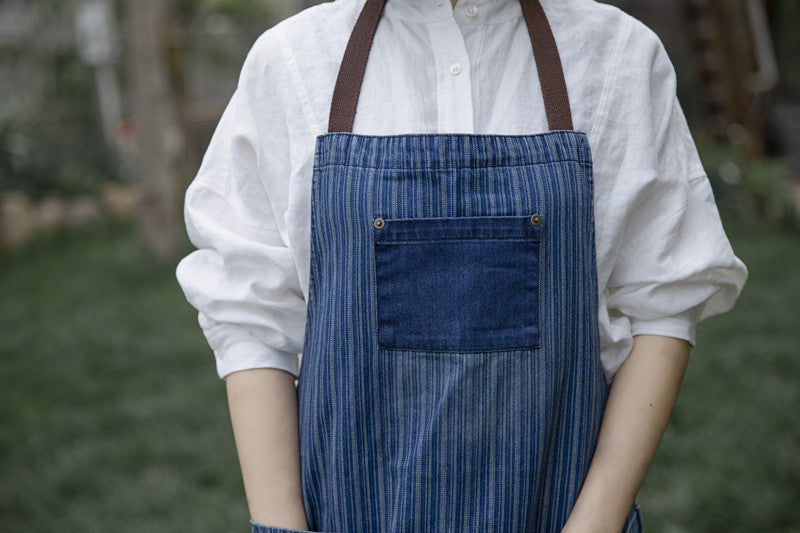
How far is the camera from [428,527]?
1124mm

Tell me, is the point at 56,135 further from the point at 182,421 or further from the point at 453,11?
the point at 453,11

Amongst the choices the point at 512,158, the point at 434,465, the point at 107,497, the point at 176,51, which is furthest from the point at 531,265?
the point at 176,51

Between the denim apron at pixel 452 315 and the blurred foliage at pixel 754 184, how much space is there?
483cm

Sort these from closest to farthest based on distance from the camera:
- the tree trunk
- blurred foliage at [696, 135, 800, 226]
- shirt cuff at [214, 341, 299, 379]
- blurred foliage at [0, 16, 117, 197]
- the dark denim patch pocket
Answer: the dark denim patch pocket
shirt cuff at [214, 341, 299, 379]
blurred foliage at [696, 135, 800, 226]
the tree trunk
blurred foliage at [0, 16, 117, 197]

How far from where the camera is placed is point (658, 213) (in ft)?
3.92

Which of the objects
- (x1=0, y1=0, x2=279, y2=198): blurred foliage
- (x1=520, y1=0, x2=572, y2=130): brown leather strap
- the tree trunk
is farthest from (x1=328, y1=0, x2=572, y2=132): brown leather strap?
(x1=0, y1=0, x2=279, y2=198): blurred foliage

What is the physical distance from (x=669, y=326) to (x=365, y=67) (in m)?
0.56

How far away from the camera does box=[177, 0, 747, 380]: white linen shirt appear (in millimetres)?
1153

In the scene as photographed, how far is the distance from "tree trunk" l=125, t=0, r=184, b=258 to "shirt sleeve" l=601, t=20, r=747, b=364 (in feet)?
17.9

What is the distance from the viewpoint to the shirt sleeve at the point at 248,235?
3.85 ft

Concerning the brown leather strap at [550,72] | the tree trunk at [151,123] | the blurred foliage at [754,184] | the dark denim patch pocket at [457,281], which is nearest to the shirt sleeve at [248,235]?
the dark denim patch pocket at [457,281]

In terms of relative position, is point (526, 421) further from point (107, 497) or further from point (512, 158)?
point (107, 497)

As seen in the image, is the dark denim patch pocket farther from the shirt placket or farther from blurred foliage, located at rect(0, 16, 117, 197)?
blurred foliage, located at rect(0, 16, 117, 197)

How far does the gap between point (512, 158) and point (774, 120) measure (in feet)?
22.4
